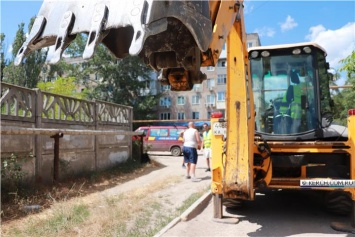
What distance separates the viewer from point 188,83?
394cm

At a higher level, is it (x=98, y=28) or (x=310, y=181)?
(x=98, y=28)

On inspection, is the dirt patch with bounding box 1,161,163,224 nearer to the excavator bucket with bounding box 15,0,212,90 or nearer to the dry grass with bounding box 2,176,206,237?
the dry grass with bounding box 2,176,206,237

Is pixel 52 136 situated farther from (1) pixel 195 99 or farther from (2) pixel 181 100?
(2) pixel 181 100

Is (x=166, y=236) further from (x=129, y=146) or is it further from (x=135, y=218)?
(x=129, y=146)

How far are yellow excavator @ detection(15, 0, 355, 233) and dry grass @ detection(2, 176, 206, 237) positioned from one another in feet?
3.85

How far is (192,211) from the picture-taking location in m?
6.71

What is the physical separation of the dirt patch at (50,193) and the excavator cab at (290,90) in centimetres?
429

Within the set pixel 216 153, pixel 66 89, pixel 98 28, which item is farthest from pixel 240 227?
pixel 66 89

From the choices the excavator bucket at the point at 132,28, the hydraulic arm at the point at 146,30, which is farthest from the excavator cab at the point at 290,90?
the excavator bucket at the point at 132,28

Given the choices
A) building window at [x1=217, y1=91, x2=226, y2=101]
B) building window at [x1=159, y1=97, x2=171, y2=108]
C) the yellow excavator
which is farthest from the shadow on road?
building window at [x1=159, y1=97, x2=171, y2=108]

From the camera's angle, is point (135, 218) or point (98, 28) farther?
point (135, 218)

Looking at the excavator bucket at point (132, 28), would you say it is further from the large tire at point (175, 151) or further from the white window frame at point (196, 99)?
the white window frame at point (196, 99)

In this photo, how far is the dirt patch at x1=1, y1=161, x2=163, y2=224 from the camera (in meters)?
6.63

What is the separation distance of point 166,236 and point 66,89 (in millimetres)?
27609
